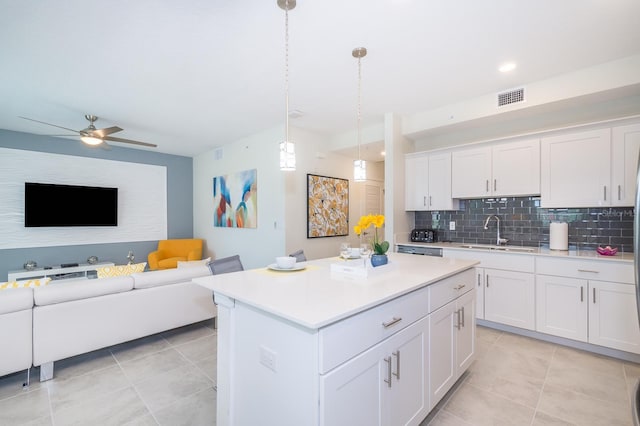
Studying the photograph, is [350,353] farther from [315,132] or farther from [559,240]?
[315,132]

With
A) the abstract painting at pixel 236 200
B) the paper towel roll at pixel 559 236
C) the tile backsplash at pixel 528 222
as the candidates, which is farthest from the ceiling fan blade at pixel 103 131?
the paper towel roll at pixel 559 236

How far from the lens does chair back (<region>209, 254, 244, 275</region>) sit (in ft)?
7.47

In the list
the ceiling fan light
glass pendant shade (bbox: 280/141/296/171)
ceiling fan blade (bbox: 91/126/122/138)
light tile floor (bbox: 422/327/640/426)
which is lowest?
light tile floor (bbox: 422/327/640/426)

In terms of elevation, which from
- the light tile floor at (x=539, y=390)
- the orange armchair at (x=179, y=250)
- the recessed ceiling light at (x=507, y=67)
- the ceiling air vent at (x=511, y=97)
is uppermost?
the recessed ceiling light at (x=507, y=67)

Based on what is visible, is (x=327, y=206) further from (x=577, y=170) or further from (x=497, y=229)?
(x=577, y=170)

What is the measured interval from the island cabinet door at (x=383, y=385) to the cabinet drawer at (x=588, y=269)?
2056 millimetres

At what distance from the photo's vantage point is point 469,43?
2.36 m

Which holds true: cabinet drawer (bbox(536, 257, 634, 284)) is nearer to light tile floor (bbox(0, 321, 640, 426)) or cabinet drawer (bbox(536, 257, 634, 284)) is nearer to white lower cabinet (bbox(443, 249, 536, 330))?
white lower cabinet (bbox(443, 249, 536, 330))

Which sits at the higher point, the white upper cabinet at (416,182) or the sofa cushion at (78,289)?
the white upper cabinet at (416,182)

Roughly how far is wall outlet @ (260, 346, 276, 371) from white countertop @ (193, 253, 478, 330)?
0.67ft

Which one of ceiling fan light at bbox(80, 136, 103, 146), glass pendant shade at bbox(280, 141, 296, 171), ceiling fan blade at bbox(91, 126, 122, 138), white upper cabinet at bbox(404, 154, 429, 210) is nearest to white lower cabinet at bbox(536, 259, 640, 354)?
white upper cabinet at bbox(404, 154, 429, 210)

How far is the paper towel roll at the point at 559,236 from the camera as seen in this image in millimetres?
3141

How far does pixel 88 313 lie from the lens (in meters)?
2.43

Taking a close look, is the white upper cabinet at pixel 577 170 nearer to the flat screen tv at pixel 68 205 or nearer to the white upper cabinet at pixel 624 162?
the white upper cabinet at pixel 624 162
